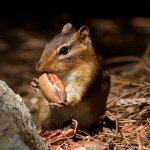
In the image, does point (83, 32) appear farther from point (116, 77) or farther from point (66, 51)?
point (116, 77)

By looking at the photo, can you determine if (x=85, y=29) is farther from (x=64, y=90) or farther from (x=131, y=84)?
(x=131, y=84)

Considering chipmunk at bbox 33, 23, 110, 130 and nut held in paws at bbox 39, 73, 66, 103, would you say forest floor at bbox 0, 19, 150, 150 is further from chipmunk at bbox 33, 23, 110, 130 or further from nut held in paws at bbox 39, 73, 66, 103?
nut held in paws at bbox 39, 73, 66, 103

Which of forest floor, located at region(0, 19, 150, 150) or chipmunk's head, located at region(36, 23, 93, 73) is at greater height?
chipmunk's head, located at region(36, 23, 93, 73)

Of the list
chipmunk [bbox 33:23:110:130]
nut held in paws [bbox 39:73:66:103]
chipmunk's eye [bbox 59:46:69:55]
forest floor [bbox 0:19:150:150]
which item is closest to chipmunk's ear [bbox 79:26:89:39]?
chipmunk [bbox 33:23:110:130]

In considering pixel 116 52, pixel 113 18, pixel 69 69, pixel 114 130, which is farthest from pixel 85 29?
pixel 113 18

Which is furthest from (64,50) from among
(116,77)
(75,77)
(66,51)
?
(116,77)
